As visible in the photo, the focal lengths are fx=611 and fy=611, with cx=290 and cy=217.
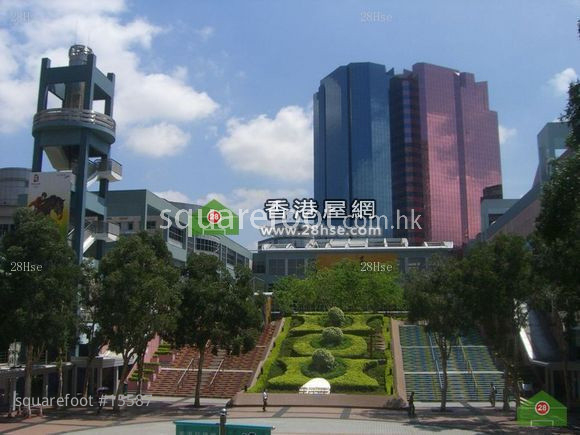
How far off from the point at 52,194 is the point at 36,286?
12396mm

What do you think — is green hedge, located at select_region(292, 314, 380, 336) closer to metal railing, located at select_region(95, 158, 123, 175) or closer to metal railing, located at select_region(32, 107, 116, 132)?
metal railing, located at select_region(95, 158, 123, 175)

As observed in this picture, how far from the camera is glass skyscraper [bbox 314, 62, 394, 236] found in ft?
534

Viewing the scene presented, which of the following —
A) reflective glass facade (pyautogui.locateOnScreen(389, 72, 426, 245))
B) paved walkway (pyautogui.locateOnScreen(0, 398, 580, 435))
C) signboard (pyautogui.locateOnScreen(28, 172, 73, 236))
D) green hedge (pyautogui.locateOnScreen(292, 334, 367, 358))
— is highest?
reflective glass facade (pyautogui.locateOnScreen(389, 72, 426, 245))

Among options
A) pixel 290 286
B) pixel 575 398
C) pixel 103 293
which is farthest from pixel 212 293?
pixel 290 286

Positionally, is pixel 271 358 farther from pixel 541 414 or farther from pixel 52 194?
pixel 541 414

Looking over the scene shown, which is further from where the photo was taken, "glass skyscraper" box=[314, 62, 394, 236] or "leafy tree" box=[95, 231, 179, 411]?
"glass skyscraper" box=[314, 62, 394, 236]

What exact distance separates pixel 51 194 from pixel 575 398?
38.7 meters

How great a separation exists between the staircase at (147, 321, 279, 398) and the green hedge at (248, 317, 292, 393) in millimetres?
851

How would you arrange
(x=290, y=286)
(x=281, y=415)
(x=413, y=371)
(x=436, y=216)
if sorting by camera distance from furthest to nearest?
(x=436, y=216) < (x=290, y=286) < (x=413, y=371) < (x=281, y=415)

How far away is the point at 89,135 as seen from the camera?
4597 centimetres

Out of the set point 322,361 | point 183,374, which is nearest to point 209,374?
point 183,374

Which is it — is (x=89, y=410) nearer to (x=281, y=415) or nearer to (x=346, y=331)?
(x=281, y=415)

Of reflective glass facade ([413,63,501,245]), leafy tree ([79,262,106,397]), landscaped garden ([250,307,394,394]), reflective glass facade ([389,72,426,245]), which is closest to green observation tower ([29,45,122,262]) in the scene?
leafy tree ([79,262,106,397])

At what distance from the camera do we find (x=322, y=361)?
147ft
